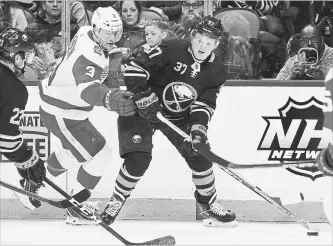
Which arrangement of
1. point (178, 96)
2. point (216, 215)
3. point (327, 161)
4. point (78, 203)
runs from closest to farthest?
point (327, 161) → point (178, 96) → point (78, 203) → point (216, 215)

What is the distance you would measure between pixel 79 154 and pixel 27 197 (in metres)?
0.47

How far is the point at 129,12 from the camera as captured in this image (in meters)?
5.13

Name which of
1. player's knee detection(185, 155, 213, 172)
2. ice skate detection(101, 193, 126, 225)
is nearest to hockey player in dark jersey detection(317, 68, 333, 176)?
player's knee detection(185, 155, 213, 172)

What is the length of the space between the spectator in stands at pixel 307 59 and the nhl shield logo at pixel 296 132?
0.13 metres

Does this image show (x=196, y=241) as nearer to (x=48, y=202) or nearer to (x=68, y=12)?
(x=48, y=202)

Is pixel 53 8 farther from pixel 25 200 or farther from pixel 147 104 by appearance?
pixel 25 200

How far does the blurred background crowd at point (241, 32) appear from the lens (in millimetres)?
5047

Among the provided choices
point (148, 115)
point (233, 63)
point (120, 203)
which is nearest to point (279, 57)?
point (233, 63)

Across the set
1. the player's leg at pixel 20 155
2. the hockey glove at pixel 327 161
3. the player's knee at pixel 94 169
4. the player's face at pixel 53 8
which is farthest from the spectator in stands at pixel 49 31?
the hockey glove at pixel 327 161

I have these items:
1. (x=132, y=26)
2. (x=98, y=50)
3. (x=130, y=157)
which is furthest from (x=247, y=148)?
(x=98, y=50)

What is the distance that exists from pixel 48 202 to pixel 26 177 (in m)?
0.27

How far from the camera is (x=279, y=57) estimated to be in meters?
5.05

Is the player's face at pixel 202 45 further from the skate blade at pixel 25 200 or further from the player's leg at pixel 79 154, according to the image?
the skate blade at pixel 25 200

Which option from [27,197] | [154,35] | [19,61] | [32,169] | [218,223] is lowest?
[218,223]
